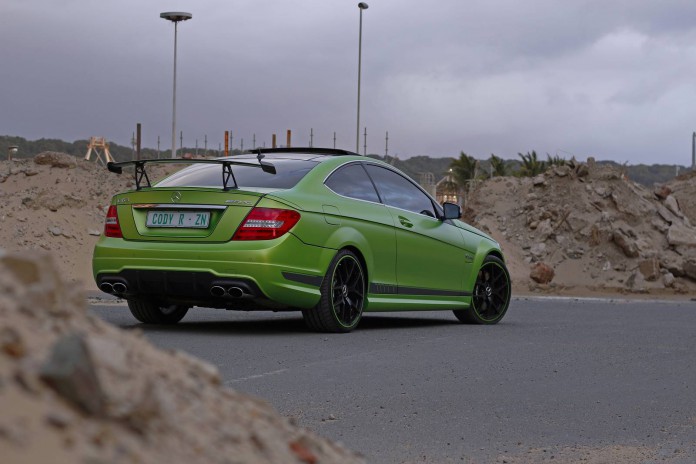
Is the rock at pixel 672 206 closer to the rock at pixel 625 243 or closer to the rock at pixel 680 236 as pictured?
the rock at pixel 680 236

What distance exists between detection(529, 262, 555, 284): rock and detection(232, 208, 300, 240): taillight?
21849 millimetres

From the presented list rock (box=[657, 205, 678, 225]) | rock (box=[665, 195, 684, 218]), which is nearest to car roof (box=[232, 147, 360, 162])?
rock (box=[657, 205, 678, 225])

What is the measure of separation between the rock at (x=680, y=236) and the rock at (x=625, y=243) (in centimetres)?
160

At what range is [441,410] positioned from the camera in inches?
267

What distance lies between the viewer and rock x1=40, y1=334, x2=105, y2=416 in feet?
6.42

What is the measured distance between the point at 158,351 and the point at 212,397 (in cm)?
16

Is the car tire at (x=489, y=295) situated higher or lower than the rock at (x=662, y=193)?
lower

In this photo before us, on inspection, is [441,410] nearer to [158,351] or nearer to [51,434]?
[158,351]

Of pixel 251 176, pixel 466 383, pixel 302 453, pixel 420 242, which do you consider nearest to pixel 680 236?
pixel 420 242

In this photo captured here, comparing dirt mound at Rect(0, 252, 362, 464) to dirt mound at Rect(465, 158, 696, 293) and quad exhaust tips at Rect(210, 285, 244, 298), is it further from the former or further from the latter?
dirt mound at Rect(465, 158, 696, 293)

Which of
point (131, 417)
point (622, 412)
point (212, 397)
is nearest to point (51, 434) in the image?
point (131, 417)

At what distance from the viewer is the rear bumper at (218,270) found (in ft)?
32.7

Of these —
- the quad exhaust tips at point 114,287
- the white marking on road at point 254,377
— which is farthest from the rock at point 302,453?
the quad exhaust tips at point 114,287

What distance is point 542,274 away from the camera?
31.3 metres
